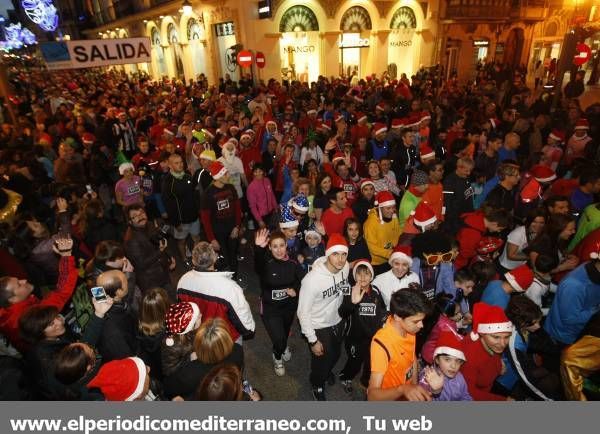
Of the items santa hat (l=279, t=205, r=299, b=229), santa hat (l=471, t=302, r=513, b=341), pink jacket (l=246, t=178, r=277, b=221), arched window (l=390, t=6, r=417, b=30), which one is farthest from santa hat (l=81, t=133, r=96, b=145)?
arched window (l=390, t=6, r=417, b=30)

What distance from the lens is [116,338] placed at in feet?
10.3

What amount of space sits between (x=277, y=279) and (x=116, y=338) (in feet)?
5.19

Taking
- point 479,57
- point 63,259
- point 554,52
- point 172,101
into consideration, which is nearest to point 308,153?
point 63,259

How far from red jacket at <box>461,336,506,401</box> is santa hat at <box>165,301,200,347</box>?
2.23 m

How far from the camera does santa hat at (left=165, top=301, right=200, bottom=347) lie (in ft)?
9.30

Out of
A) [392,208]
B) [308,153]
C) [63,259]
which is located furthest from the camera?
[308,153]

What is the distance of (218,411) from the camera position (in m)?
2.29

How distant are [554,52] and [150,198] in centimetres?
3035

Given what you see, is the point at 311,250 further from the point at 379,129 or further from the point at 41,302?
the point at 379,129

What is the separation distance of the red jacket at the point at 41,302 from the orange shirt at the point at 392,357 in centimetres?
293

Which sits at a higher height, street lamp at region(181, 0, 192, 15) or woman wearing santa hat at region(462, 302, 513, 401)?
street lamp at region(181, 0, 192, 15)

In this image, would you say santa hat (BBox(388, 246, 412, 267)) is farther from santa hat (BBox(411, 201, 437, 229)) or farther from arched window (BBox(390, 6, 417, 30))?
arched window (BBox(390, 6, 417, 30))

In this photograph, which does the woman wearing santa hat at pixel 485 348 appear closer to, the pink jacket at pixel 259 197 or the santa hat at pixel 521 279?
the santa hat at pixel 521 279

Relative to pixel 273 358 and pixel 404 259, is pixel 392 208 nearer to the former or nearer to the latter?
pixel 404 259
